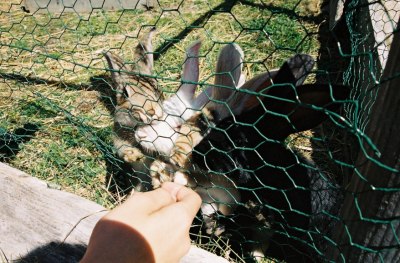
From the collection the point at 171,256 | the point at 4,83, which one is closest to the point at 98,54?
the point at 4,83

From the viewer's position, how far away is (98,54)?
2.78 metres

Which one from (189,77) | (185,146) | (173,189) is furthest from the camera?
(189,77)

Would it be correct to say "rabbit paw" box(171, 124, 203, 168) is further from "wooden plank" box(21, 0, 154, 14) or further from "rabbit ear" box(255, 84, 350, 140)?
"wooden plank" box(21, 0, 154, 14)

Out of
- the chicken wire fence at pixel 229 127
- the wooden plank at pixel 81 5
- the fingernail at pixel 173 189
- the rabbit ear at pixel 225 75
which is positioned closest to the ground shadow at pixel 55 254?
the chicken wire fence at pixel 229 127

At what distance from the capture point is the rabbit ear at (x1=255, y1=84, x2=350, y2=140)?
1.33 meters

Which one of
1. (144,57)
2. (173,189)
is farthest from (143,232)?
(144,57)

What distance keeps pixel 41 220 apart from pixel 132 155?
1.42 feet

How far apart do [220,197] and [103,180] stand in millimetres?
615

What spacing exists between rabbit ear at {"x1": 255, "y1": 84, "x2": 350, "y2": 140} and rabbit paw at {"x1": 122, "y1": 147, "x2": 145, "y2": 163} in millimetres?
551

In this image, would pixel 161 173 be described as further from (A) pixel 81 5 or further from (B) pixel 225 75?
(A) pixel 81 5

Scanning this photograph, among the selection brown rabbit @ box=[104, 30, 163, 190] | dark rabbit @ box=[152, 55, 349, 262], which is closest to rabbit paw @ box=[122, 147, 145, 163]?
brown rabbit @ box=[104, 30, 163, 190]

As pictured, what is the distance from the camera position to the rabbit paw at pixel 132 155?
179 cm

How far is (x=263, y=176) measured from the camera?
5.38 feet

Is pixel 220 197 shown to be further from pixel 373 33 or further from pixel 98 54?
pixel 98 54
